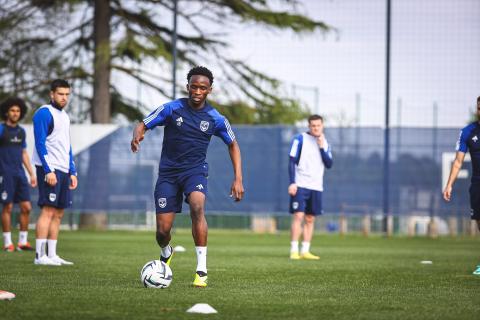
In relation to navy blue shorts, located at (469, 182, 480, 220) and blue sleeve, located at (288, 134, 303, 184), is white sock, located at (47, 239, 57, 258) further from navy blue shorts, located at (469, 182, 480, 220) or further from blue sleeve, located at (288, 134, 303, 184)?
navy blue shorts, located at (469, 182, 480, 220)

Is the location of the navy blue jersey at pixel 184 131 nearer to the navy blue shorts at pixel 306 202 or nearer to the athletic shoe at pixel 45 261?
the athletic shoe at pixel 45 261

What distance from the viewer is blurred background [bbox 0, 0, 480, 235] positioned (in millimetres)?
22547

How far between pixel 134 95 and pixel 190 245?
1073 cm

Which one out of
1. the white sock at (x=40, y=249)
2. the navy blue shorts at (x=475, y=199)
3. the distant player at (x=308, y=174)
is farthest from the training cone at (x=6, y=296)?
the distant player at (x=308, y=174)

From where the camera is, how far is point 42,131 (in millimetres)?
10977

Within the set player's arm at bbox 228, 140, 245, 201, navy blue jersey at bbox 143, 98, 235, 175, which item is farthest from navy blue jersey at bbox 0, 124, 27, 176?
player's arm at bbox 228, 140, 245, 201

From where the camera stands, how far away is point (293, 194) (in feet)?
45.1

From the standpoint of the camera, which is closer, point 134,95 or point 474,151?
point 474,151

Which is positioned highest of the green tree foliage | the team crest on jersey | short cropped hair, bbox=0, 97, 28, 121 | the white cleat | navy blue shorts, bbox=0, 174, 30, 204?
the green tree foliage

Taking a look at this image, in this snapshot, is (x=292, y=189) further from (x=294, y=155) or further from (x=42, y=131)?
(x=42, y=131)

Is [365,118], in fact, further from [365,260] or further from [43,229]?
[43,229]

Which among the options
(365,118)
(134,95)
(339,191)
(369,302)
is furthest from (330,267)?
(134,95)

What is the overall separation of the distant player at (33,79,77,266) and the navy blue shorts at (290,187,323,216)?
3.70 meters

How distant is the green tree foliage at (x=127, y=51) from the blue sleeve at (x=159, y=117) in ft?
59.2
